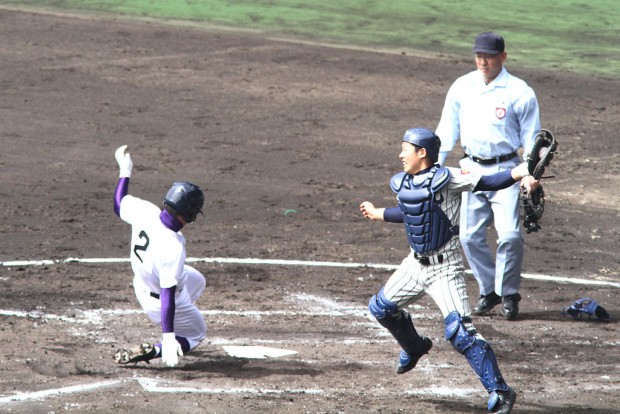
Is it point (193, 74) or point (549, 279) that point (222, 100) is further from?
point (549, 279)

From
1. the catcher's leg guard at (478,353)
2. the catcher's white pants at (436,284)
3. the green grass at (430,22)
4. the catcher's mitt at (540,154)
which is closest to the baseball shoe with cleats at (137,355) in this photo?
the catcher's white pants at (436,284)

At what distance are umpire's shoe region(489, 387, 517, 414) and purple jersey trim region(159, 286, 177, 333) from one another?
2.05m

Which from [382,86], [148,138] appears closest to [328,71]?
[382,86]

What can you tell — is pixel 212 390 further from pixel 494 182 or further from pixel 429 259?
pixel 494 182

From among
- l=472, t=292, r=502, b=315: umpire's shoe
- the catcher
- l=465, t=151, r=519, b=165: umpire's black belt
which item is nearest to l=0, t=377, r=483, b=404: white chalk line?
the catcher

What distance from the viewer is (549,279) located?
10586mm

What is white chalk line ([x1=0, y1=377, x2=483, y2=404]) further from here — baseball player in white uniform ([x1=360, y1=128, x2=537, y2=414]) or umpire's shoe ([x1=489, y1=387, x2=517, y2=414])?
umpire's shoe ([x1=489, y1=387, x2=517, y2=414])

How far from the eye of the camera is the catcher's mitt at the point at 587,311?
9.32 metres

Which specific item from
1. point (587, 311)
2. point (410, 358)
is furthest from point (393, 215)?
point (587, 311)

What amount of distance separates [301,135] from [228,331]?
6.40 meters

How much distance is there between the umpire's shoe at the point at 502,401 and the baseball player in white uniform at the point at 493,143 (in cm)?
241

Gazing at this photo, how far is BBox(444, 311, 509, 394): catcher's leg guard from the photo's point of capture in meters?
7.03

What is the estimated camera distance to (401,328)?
7.60 metres

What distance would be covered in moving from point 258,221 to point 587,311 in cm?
385
